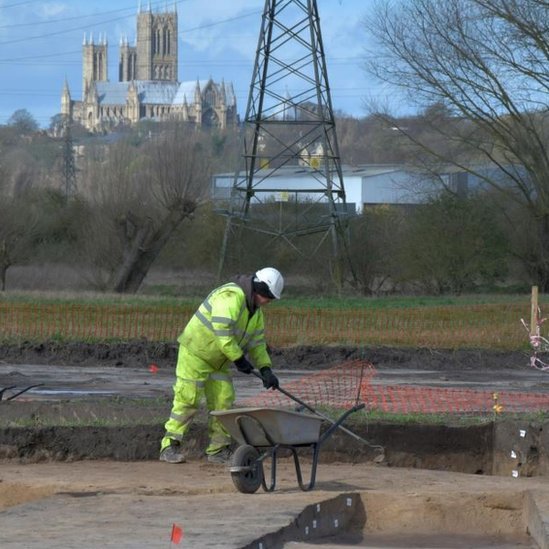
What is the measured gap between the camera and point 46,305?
28.0m

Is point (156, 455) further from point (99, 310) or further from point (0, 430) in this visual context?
point (99, 310)

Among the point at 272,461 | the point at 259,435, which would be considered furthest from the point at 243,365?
the point at 272,461

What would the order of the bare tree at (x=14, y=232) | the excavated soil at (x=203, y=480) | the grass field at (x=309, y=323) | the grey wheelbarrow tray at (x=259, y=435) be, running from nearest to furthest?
the excavated soil at (x=203, y=480), the grey wheelbarrow tray at (x=259, y=435), the grass field at (x=309, y=323), the bare tree at (x=14, y=232)

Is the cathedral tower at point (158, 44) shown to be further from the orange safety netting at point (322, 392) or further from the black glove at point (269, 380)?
the black glove at point (269, 380)

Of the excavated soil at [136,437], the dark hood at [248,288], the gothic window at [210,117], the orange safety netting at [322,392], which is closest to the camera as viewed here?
the dark hood at [248,288]

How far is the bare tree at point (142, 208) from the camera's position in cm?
4300

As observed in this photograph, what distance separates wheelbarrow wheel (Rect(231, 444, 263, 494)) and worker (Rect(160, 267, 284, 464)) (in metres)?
0.56

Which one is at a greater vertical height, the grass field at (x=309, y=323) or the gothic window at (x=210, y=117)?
the gothic window at (x=210, y=117)

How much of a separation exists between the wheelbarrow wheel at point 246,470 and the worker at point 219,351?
0.56 meters

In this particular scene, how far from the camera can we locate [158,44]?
19125 centimetres

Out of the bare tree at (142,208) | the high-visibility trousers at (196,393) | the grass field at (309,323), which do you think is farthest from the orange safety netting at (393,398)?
the bare tree at (142,208)

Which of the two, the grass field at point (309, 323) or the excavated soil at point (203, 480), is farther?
the grass field at point (309, 323)

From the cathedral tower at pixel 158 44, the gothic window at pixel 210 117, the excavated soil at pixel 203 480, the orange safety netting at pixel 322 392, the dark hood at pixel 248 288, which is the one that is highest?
the cathedral tower at pixel 158 44

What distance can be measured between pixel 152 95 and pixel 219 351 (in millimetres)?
175349
